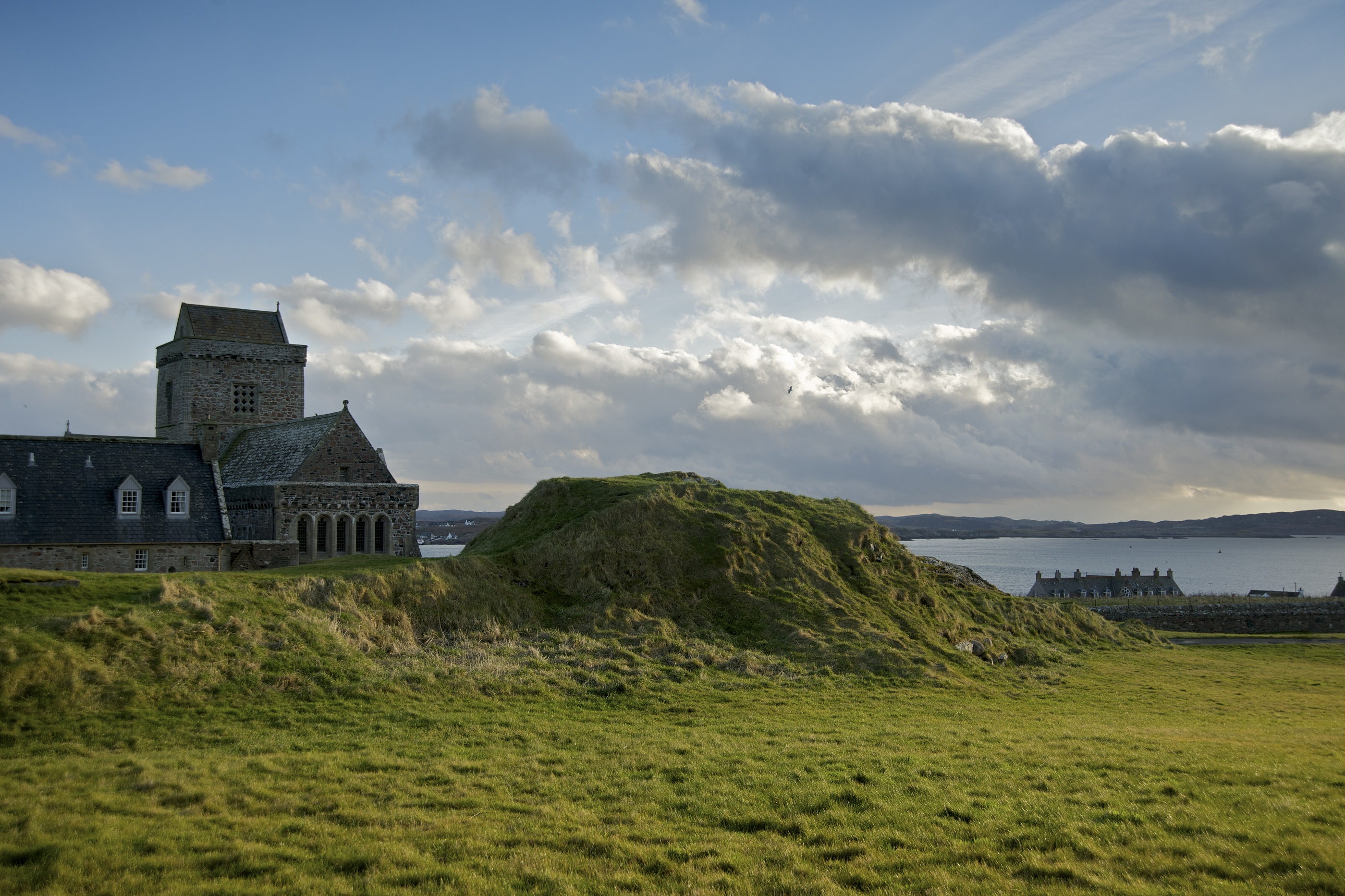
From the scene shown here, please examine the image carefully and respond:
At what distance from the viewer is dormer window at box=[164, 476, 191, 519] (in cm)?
3931

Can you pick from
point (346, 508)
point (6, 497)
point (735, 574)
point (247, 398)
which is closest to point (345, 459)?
point (346, 508)

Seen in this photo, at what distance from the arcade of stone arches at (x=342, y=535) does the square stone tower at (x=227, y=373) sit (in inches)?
746

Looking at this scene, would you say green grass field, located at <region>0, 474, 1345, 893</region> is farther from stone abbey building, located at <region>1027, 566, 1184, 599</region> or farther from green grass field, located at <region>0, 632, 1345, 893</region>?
stone abbey building, located at <region>1027, 566, 1184, 599</region>

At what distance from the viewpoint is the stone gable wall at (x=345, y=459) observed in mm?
44344

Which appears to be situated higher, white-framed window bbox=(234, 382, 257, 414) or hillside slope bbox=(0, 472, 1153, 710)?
white-framed window bbox=(234, 382, 257, 414)

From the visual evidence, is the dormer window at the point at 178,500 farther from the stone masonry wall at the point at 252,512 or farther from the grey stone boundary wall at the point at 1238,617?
the grey stone boundary wall at the point at 1238,617

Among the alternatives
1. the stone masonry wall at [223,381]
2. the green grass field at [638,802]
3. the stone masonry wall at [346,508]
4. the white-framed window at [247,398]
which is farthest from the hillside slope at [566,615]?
the white-framed window at [247,398]

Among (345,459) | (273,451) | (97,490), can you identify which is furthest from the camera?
(273,451)

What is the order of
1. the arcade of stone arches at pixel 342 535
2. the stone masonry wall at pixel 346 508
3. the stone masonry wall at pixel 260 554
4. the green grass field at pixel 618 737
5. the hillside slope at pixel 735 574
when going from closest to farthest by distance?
the green grass field at pixel 618 737
the hillside slope at pixel 735 574
the stone masonry wall at pixel 260 554
the stone masonry wall at pixel 346 508
the arcade of stone arches at pixel 342 535

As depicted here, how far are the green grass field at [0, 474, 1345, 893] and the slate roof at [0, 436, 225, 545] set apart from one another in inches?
514

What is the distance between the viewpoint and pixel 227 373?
197ft

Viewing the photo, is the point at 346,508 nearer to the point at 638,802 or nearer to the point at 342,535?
the point at 342,535

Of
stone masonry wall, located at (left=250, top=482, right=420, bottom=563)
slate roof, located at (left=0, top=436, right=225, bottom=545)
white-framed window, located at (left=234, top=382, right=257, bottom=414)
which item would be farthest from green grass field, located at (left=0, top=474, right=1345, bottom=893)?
white-framed window, located at (left=234, top=382, right=257, bottom=414)

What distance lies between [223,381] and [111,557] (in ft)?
85.7
